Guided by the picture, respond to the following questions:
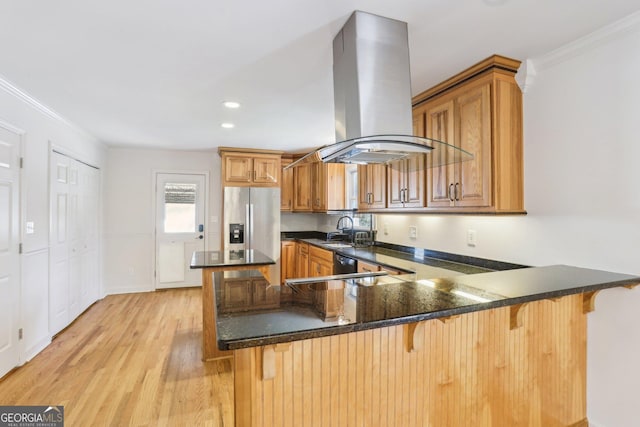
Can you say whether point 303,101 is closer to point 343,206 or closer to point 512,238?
point 512,238

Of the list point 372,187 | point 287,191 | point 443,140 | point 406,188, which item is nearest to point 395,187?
point 406,188

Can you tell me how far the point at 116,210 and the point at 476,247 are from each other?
16.9ft

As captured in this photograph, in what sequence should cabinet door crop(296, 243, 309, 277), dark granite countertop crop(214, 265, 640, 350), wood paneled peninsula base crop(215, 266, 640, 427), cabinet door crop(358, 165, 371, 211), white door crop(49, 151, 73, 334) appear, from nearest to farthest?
dark granite countertop crop(214, 265, 640, 350) < wood paneled peninsula base crop(215, 266, 640, 427) < white door crop(49, 151, 73, 334) < cabinet door crop(358, 165, 371, 211) < cabinet door crop(296, 243, 309, 277)

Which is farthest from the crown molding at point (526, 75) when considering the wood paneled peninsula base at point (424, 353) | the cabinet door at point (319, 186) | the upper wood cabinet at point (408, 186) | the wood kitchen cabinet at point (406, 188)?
the cabinet door at point (319, 186)

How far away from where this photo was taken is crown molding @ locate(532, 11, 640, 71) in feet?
5.40

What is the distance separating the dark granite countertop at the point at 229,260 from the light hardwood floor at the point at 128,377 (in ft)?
2.90

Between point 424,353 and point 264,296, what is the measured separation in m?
0.79

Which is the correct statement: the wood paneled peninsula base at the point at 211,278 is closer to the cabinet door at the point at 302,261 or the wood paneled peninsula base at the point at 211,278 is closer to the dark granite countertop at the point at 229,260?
the dark granite countertop at the point at 229,260

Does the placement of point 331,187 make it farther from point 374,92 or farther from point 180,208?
point 374,92

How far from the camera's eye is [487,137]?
2.08 m

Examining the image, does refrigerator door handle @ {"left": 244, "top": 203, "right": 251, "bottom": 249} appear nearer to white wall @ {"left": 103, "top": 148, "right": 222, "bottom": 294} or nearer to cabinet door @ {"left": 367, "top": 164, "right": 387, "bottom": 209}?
white wall @ {"left": 103, "top": 148, "right": 222, "bottom": 294}

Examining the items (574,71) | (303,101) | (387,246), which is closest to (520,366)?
(574,71)

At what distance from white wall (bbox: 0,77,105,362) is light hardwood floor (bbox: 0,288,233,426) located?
→ 0.32 meters

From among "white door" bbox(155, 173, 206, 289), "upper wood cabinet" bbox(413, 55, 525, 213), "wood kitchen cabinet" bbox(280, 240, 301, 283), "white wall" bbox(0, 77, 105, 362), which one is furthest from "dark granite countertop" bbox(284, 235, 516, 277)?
"white wall" bbox(0, 77, 105, 362)
